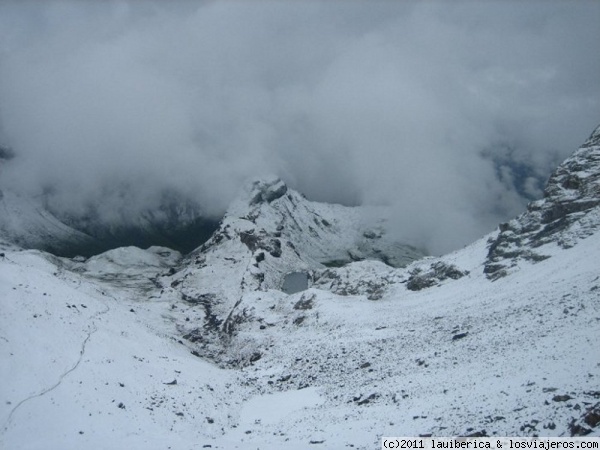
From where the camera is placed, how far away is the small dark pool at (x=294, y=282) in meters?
141

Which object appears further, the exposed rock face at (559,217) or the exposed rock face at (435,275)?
the exposed rock face at (435,275)

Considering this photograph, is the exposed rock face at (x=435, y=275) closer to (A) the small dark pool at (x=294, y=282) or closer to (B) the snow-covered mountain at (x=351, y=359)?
(B) the snow-covered mountain at (x=351, y=359)

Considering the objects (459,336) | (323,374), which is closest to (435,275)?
(459,336)

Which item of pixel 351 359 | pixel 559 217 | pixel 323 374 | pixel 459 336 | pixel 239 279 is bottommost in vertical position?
pixel 323 374

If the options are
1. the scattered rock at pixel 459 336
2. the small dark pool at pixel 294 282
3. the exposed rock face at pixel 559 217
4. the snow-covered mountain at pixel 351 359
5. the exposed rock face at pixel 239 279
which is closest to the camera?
the snow-covered mountain at pixel 351 359

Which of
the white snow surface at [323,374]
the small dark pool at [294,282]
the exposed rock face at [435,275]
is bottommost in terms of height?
the white snow surface at [323,374]

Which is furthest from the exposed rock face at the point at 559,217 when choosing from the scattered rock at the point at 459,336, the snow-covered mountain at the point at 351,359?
the scattered rock at the point at 459,336

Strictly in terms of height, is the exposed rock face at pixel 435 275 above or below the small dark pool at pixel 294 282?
below

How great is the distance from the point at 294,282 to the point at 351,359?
102 metres

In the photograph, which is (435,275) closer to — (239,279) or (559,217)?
(559,217)

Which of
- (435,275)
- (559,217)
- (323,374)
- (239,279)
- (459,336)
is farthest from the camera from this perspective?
(239,279)

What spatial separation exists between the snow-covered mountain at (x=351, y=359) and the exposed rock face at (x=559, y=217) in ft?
0.83

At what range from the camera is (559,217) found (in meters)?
67.5

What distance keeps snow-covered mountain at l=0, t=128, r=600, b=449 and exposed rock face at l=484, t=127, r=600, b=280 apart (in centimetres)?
25
